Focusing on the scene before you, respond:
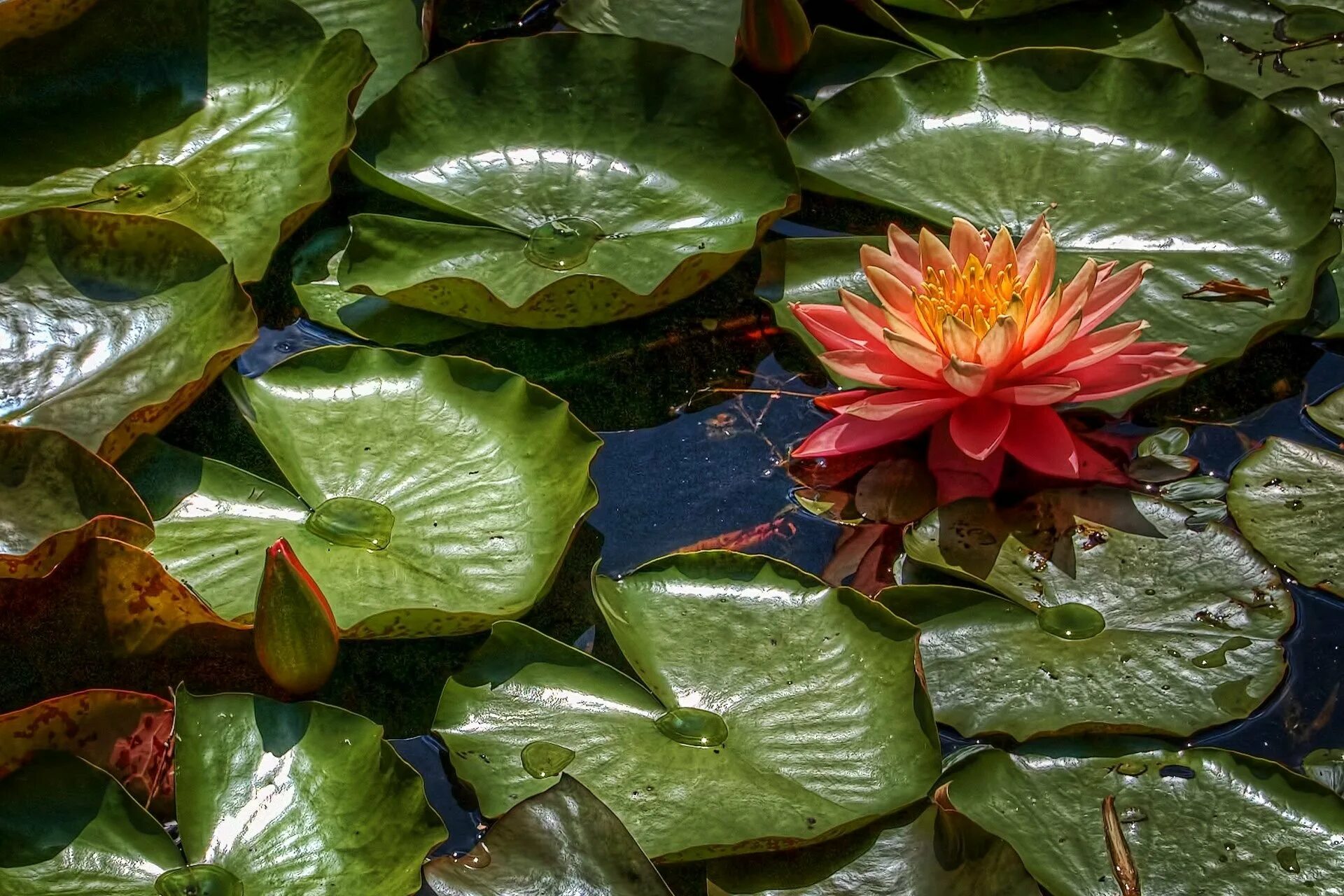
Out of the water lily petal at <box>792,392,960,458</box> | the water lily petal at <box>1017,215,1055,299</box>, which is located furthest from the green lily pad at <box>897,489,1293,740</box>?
the water lily petal at <box>1017,215,1055,299</box>

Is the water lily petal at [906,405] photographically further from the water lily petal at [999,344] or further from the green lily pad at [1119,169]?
the green lily pad at [1119,169]

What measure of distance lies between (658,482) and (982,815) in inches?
32.5

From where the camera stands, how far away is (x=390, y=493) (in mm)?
2088

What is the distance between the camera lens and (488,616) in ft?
6.17

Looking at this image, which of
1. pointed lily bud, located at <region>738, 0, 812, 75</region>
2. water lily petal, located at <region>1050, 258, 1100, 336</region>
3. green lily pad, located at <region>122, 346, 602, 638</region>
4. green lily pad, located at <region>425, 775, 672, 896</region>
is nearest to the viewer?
green lily pad, located at <region>425, 775, 672, 896</region>

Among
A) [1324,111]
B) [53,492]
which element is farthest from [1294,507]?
[53,492]

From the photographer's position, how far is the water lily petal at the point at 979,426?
2.08m

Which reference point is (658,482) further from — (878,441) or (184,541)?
(184,541)

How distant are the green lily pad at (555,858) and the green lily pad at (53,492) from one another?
0.76m

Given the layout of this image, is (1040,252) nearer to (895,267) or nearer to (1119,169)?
(895,267)

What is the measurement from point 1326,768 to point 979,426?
74 centimetres

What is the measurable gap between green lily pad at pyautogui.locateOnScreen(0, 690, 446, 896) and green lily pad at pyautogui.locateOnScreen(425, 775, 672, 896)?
0.09 meters

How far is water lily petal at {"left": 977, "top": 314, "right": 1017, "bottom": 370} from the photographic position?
1983 mm

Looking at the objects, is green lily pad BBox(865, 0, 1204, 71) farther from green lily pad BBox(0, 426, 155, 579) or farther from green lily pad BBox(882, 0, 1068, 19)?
green lily pad BBox(0, 426, 155, 579)
